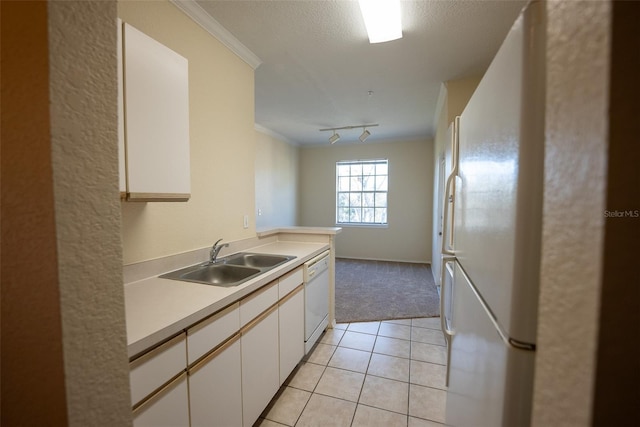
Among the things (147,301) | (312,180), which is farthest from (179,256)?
(312,180)

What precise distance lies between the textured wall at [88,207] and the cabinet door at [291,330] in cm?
131

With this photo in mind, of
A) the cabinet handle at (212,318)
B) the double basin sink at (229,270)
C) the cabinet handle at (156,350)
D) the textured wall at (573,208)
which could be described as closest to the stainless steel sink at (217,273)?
the double basin sink at (229,270)

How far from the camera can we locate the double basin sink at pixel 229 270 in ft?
5.34

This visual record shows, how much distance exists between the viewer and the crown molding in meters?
1.73

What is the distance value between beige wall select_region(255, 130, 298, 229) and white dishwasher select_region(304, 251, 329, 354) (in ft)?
7.13

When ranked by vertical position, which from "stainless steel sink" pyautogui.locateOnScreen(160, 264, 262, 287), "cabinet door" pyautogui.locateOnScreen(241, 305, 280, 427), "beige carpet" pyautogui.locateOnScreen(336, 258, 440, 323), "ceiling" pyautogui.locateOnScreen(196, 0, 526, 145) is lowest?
"beige carpet" pyautogui.locateOnScreen(336, 258, 440, 323)

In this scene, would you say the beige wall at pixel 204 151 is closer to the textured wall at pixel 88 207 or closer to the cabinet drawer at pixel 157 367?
the cabinet drawer at pixel 157 367

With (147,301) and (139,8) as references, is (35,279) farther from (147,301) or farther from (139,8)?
(139,8)

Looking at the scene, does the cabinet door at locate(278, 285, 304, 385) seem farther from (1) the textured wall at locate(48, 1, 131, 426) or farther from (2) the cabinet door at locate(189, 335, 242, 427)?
(1) the textured wall at locate(48, 1, 131, 426)

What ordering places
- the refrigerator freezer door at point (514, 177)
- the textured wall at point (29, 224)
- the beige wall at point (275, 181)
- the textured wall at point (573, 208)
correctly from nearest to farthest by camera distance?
the textured wall at point (573, 208) < the textured wall at point (29, 224) < the refrigerator freezer door at point (514, 177) < the beige wall at point (275, 181)

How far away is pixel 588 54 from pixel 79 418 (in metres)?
0.97

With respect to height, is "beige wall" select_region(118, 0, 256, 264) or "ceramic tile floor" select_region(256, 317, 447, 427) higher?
"beige wall" select_region(118, 0, 256, 264)

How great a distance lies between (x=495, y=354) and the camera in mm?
723

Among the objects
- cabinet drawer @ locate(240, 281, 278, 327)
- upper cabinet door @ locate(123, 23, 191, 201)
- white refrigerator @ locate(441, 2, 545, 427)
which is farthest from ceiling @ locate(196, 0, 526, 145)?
cabinet drawer @ locate(240, 281, 278, 327)
